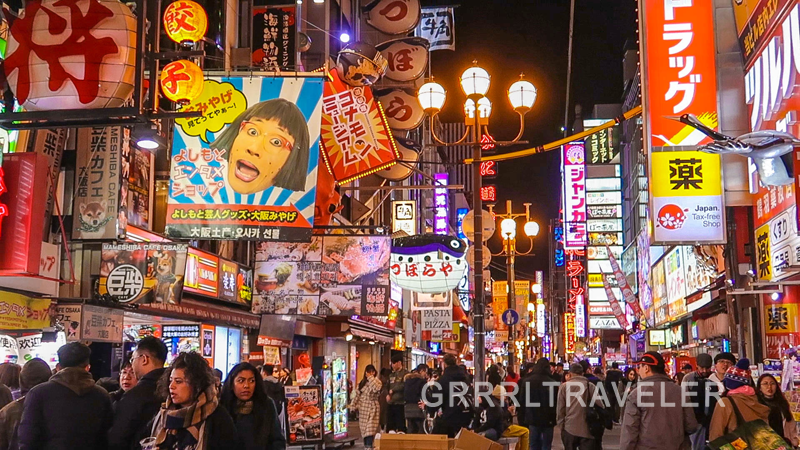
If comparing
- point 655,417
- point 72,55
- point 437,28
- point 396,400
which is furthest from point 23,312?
point 437,28

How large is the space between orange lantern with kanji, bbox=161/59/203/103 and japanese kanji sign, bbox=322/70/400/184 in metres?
4.48

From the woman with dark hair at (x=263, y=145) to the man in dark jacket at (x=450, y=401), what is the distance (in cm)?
381

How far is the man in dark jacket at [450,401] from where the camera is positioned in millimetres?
13180

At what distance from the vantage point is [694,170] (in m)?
16.5

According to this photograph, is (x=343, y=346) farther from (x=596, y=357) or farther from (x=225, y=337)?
(x=596, y=357)

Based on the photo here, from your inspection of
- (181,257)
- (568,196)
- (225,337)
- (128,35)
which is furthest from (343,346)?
(568,196)

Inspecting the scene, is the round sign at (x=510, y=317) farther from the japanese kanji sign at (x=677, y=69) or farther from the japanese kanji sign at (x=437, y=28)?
the japanese kanji sign at (x=437, y=28)

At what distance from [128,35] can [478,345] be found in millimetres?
8278

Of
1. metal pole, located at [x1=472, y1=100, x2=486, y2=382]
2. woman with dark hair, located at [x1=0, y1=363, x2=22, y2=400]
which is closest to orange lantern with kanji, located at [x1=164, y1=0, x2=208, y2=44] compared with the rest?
metal pole, located at [x1=472, y1=100, x2=486, y2=382]

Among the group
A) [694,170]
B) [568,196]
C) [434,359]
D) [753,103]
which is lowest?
[434,359]

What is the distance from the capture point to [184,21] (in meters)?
15.2

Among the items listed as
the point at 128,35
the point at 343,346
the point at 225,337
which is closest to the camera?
the point at 128,35

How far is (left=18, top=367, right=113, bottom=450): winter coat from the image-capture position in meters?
6.57

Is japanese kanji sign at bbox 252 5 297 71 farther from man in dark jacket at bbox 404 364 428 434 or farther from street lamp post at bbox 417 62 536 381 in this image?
man in dark jacket at bbox 404 364 428 434
